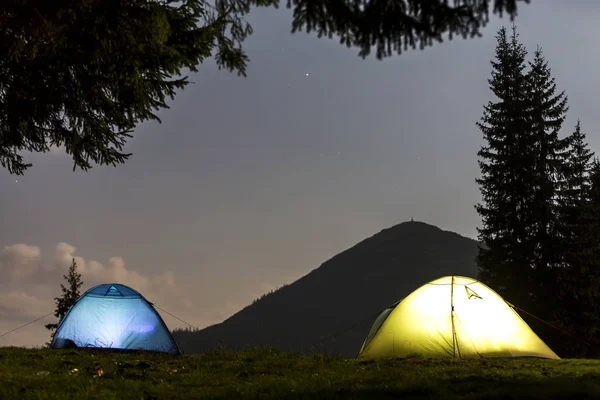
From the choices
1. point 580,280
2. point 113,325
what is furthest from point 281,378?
point 580,280

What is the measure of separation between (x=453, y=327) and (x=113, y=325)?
8918 millimetres

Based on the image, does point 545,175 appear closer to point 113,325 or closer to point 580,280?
point 580,280

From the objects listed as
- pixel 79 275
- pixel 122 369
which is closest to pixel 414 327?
pixel 122 369

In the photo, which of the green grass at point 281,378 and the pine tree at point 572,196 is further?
the pine tree at point 572,196

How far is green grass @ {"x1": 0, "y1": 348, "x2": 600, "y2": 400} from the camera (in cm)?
783

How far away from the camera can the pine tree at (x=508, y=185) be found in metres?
32.3

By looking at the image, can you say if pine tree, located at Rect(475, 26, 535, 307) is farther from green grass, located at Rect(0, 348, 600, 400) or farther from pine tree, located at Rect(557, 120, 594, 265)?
green grass, located at Rect(0, 348, 600, 400)

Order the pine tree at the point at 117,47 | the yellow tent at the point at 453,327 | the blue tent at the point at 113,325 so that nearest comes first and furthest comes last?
the pine tree at the point at 117,47 < the yellow tent at the point at 453,327 < the blue tent at the point at 113,325

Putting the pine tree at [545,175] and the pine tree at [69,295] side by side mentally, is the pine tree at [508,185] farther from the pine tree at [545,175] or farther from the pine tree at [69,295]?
the pine tree at [69,295]

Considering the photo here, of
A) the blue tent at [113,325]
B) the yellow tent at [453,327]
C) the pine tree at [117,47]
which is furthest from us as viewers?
the blue tent at [113,325]

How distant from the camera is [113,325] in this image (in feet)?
51.0

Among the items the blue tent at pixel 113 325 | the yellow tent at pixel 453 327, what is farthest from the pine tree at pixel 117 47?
the yellow tent at pixel 453 327

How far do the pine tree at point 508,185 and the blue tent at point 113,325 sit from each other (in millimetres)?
22017

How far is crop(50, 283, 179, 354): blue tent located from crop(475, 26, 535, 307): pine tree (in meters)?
22.0
